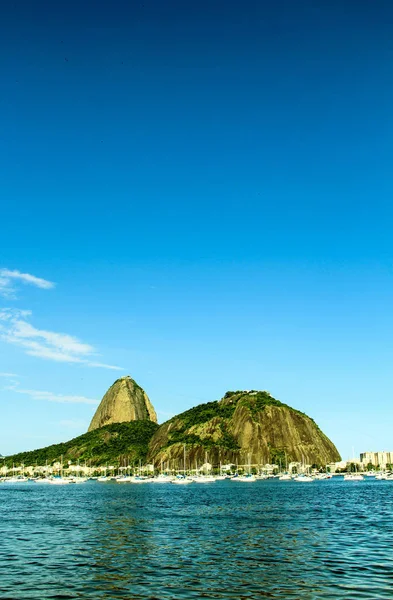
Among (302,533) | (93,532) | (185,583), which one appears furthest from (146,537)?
(185,583)

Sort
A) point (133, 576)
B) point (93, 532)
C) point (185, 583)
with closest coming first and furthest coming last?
point (185, 583) < point (133, 576) < point (93, 532)

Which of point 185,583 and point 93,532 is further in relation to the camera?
point 93,532

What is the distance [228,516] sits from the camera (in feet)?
207

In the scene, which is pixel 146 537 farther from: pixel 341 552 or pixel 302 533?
pixel 341 552

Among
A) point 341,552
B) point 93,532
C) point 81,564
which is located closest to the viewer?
point 81,564

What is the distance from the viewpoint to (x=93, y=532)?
48375mm

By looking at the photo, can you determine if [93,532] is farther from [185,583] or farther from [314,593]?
[314,593]

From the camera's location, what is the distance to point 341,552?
3541 cm

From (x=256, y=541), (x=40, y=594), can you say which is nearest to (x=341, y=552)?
(x=256, y=541)

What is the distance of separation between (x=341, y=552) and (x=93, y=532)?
888 inches

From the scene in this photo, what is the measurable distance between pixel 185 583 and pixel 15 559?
517 inches

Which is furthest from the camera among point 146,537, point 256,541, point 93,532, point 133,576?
point 93,532

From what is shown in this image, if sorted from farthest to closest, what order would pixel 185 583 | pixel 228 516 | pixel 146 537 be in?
pixel 228 516, pixel 146 537, pixel 185 583

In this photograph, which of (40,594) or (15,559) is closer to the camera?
(40,594)
